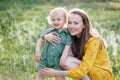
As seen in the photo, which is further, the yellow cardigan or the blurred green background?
the blurred green background

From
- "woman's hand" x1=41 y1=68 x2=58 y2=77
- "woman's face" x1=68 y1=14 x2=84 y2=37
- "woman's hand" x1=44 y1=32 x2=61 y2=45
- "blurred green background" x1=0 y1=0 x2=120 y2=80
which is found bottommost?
"blurred green background" x1=0 y1=0 x2=120 y2=80

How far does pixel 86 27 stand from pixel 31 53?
2528mm

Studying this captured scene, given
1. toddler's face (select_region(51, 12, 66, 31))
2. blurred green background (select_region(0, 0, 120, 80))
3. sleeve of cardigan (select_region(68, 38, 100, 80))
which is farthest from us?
blurred green background (select_region(0, 0, 120, 80))

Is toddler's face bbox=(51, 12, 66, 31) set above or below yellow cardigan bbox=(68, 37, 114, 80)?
above

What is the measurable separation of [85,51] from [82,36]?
18 cm

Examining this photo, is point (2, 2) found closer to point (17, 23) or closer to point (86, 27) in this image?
point (17, 23)

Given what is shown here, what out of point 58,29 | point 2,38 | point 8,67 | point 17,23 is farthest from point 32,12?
point 58,29

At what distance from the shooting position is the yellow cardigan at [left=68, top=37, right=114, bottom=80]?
5.58 metres

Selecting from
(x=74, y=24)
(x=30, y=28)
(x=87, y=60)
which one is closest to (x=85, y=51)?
(x=87, y=60)

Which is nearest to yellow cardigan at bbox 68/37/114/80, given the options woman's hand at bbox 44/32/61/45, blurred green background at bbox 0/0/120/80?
woman's hand at bbox 44/32/61/45

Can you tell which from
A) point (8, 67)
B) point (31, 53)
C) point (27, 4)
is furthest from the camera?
point (27, 4)

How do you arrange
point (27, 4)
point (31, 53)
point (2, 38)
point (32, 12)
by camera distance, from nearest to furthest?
point (31, 53) → point (2, 38) → point (32, 12) → point (27, 4)

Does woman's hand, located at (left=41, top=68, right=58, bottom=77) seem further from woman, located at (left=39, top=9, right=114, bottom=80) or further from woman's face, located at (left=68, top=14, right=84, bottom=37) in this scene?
woman's face, located at (left=68, top=14, right=84, bottom=37)

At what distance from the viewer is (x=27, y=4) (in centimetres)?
1238
